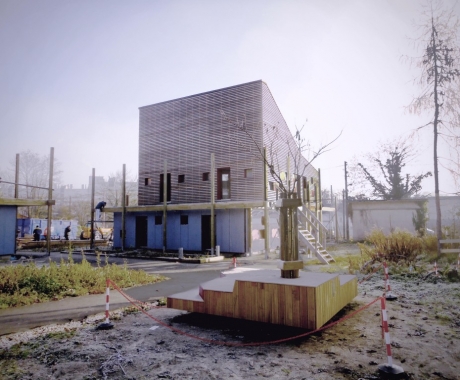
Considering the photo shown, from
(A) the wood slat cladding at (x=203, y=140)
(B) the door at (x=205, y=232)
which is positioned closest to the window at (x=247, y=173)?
(A) the wood slat cladding at (x=203, y=140)

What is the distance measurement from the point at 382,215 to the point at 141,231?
2151 centimetres

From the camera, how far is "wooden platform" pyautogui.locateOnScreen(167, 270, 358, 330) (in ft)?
16.0

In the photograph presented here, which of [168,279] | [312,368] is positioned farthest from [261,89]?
[312,368]

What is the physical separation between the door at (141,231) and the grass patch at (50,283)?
14.3 meters

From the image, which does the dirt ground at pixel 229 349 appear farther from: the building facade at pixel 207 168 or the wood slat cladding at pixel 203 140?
the wood slat cladding at pixel 203 140

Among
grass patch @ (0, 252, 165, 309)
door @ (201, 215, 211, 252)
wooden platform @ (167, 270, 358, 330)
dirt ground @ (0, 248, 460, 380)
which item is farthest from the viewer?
door @ (201, 215, 211, 252)

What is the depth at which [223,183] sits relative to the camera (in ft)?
74.8

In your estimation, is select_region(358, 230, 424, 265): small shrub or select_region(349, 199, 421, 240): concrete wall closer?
select_region(358, 230, 424, 265): small shrub

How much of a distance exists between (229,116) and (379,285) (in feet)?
53.4

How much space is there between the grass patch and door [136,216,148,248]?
1430 centimetres

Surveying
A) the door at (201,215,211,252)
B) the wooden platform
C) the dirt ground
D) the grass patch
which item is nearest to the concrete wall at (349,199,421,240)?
the door at (201,215,211,252)

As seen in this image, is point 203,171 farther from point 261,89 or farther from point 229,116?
point 261,89

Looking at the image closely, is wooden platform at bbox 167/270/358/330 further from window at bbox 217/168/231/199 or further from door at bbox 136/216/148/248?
door at bbox 136/216/148/248

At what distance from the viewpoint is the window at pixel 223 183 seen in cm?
2261
